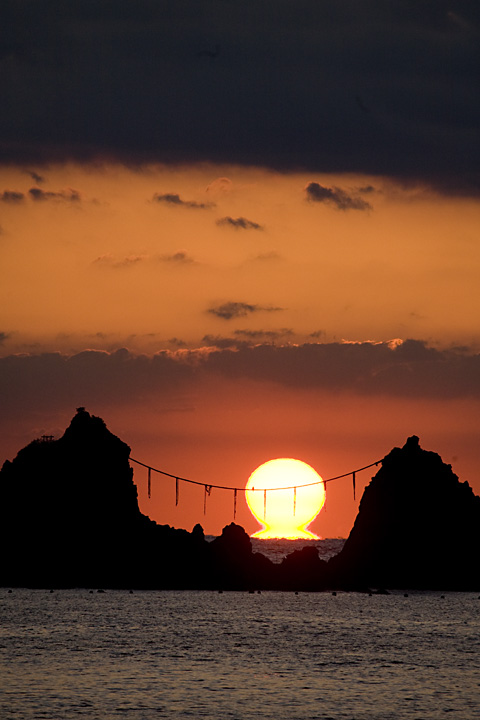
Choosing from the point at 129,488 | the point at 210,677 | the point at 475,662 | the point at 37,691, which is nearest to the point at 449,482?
the point at 129,488

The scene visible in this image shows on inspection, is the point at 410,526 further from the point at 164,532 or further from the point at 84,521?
the point at 84,521

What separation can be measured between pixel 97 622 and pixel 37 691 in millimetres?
44940

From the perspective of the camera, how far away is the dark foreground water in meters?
58.6

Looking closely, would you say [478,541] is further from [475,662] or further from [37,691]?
[37,691]

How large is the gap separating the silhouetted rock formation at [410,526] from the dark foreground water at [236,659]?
713 inches

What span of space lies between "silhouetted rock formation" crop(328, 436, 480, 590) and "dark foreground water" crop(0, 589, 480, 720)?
18121 mm

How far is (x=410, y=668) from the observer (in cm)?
7562

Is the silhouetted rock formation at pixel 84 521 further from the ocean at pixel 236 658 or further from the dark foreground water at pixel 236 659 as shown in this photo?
the dark foreground water at pixel 236 659

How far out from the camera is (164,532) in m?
153

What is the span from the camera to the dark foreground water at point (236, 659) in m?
58.6

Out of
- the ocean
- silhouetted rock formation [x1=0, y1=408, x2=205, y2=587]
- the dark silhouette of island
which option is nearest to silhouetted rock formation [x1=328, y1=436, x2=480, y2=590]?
the dark silhouette of island

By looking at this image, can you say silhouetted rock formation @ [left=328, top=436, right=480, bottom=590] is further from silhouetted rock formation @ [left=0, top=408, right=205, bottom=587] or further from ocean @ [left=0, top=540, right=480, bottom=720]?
silhouetted rock formation @ [left=0, top=408, right=205, bottom=587]

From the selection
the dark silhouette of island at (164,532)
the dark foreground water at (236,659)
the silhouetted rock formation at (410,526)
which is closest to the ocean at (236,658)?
the dark foreground water at (236,659)

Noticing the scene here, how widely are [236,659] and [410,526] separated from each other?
77683 millimetres
